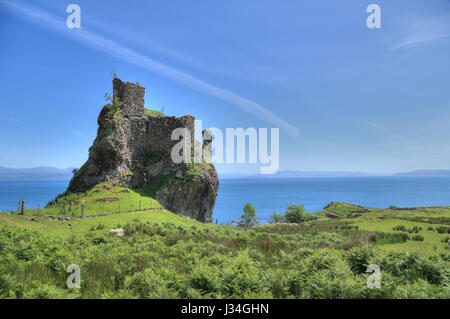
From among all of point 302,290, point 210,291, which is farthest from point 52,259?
point 302,290

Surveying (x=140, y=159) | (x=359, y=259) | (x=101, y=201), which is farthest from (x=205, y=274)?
(x=140, y=159)

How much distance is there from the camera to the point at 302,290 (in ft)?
22.4

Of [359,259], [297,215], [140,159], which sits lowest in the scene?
[297,215]

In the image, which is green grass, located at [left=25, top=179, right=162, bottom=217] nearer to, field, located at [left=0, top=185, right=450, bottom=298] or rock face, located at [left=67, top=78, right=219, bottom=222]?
rock face, located at [left=67, top=78, right=219, bottom=222]

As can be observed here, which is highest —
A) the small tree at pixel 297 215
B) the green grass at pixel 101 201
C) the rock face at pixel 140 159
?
the rock face at pixel 140 159

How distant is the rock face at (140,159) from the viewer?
35719 millimetres

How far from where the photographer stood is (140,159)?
4147cm

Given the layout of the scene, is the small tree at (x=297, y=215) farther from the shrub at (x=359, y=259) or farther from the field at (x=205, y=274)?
the shrub at (x=359, y=259)

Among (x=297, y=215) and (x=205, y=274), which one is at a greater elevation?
(x=205, y=274)

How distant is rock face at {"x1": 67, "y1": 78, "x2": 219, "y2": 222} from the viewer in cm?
3572

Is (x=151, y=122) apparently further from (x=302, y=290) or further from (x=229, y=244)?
(x=302, y=290)

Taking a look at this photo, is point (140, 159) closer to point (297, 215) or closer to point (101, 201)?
point (101, 201)

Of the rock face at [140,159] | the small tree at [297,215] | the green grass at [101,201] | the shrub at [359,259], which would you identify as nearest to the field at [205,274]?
the shrub at [359,259]
